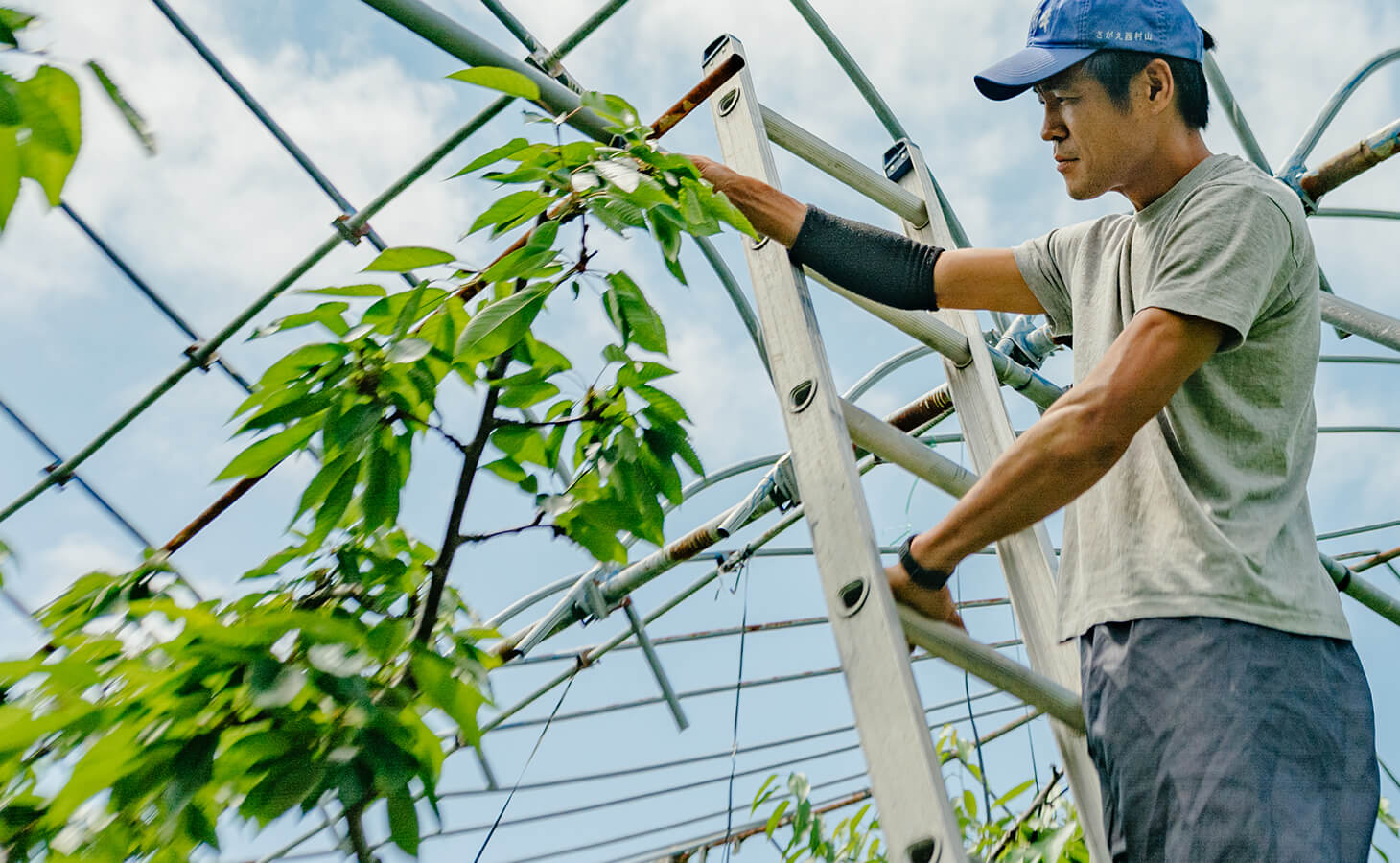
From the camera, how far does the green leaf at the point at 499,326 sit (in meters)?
1.54

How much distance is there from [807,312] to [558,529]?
56cm

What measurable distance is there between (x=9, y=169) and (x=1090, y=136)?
5.15ft

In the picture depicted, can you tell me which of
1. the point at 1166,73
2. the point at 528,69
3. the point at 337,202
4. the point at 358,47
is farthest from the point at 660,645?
the point at 1166,73

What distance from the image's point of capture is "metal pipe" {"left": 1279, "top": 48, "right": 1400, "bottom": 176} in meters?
4.03

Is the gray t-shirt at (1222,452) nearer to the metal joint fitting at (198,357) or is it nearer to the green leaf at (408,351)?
the green leaf at (408,351)

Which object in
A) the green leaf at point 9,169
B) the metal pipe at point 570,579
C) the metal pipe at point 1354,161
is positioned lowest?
the metal pipe at point 570,579

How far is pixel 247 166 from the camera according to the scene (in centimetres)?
442

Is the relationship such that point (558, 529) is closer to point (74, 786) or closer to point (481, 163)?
point (481, 163)

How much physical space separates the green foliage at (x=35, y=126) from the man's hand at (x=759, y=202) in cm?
Answer: 116

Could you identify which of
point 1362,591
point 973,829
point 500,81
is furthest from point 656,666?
point 500,81

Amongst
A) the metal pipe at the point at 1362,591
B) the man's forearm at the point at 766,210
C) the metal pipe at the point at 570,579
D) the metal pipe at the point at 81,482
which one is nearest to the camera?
the man's forearm at the point at 766,210

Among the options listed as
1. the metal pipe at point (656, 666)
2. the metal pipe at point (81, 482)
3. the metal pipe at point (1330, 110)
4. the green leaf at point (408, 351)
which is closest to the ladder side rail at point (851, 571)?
the green leaf at point (408, 351)

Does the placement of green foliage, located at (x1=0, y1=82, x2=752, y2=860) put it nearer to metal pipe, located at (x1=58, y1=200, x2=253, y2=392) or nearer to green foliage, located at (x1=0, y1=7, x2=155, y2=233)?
green foliage, located at (x1=0, y1=7, x2=155, y2=233)

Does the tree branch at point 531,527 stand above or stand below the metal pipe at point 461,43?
below
